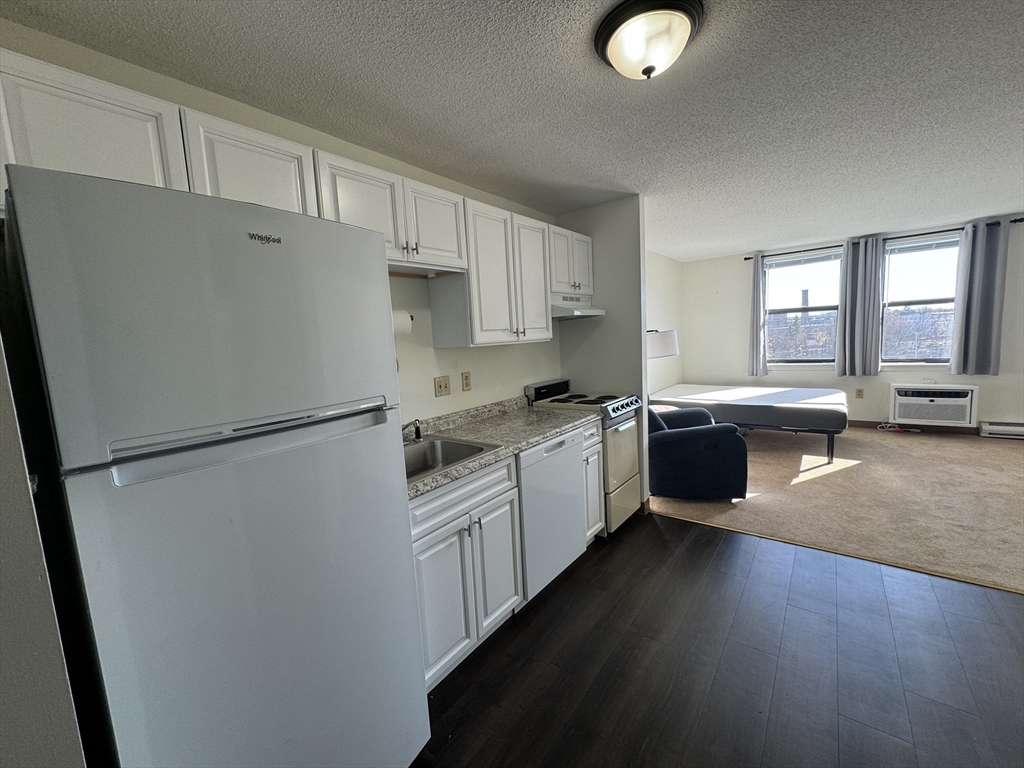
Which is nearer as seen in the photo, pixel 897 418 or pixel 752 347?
pixel 897 418

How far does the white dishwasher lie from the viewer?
2.01m

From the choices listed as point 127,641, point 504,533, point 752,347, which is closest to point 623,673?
point 504,533

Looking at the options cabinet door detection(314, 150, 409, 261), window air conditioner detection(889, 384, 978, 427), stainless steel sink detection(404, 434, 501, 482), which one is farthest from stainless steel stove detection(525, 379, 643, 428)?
window air conditioner detection(889, 384, 978, 427)

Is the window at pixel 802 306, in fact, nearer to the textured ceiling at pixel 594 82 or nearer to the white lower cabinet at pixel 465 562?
the textured ceiling at pixel 594 82

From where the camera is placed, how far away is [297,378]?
39.6 inches

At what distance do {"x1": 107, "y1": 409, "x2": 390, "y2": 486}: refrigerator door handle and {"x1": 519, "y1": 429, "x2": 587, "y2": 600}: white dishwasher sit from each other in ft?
3.33

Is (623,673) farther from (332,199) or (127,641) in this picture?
(332,199)

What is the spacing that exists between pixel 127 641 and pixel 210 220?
843 millimetres

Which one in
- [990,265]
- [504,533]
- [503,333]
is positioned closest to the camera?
[504,533]

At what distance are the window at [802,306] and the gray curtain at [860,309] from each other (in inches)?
5.6

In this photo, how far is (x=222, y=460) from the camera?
2.92ft

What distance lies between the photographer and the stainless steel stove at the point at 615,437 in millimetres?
2670

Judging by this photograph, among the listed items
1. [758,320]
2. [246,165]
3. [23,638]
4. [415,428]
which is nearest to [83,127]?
[246,165]

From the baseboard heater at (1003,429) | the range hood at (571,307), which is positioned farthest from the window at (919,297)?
the range hood at (571,307)
